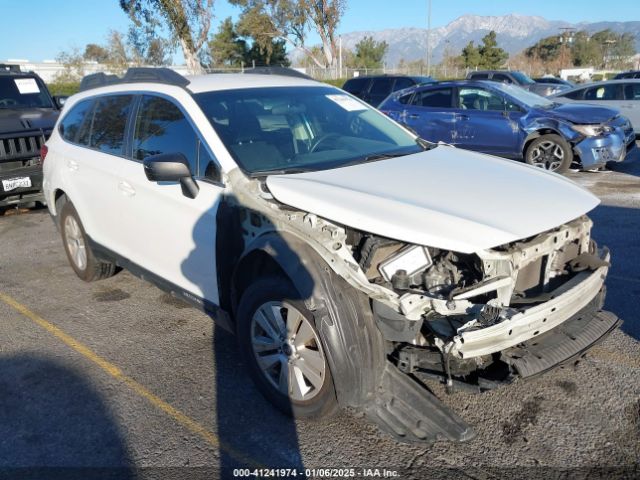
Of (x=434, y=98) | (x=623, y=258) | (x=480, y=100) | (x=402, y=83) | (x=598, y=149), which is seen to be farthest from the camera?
(x=402, y=83)

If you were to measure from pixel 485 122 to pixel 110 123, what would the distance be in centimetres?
748

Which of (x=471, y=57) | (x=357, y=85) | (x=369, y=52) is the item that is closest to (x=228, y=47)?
(x=369, y=52)

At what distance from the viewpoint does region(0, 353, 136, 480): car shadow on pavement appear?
9.56 feet

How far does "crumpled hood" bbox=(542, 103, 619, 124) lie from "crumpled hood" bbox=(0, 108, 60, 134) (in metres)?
8.21

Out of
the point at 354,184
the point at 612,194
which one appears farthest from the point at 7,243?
the point at 612,194

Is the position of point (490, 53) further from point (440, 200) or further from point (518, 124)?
point (440, 200)

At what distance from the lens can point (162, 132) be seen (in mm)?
3994

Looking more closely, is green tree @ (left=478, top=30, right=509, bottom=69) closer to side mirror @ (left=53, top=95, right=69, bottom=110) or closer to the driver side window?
the driver side window

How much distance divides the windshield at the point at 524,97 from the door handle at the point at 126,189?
8010 mm

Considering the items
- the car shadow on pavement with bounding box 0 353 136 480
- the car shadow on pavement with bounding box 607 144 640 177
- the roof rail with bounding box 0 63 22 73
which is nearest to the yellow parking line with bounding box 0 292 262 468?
the car shadow on pavement with bounding box 0 353 136 480

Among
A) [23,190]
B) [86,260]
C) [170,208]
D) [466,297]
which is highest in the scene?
[170,208]

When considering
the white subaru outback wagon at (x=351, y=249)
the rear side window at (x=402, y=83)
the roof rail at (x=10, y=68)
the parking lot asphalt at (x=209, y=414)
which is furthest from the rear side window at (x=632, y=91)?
the roof rail at (x=10, y=68)

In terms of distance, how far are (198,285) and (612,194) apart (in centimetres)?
713

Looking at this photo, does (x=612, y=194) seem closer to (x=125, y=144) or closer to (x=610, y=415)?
(x=610, y=415)
